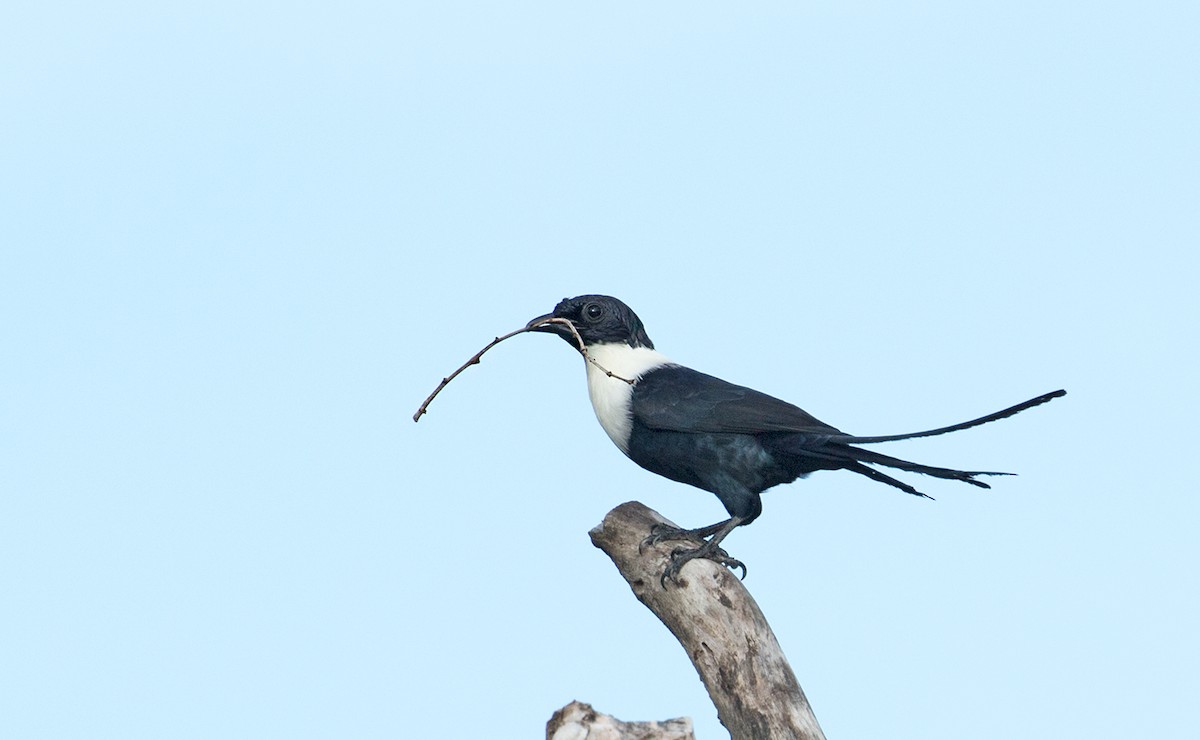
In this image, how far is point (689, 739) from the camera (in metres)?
4.56

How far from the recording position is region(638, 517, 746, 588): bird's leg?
582 cm

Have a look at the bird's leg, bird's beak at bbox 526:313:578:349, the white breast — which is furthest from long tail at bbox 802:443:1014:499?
bird's beak at bbox 526:313:578:349

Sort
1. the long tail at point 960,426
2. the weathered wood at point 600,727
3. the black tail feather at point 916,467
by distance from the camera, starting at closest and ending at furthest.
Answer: the weathered wood at point 600,727
the long tail at point 960,426
the black tail feather at point 916,467

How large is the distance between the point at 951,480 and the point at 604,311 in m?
1.86

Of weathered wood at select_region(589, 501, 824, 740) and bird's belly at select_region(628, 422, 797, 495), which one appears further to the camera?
bird's belly at select_region(628, 422, 797, 495)

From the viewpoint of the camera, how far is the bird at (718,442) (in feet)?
19.1

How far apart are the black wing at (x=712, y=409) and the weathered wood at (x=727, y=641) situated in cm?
59

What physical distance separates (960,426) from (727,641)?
1.36m

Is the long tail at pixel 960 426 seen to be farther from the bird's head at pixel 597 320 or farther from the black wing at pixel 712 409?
the bird's head at pixel 597 320

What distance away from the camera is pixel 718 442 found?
5871mm

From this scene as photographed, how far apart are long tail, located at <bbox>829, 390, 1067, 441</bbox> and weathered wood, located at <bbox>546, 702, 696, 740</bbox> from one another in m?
1.69

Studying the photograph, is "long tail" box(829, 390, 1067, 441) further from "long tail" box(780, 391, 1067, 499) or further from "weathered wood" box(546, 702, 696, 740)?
"weathered wood" box(546, 702, 696, 740)

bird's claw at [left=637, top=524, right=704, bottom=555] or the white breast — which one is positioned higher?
the white breast

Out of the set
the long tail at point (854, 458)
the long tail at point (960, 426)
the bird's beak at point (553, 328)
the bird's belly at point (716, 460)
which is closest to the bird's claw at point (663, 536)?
the bird's belly at point (716, 460)
